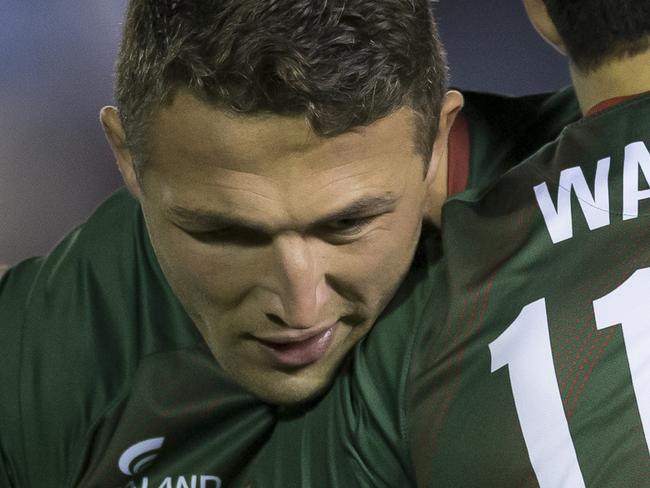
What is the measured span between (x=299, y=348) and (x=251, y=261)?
91 millimetres

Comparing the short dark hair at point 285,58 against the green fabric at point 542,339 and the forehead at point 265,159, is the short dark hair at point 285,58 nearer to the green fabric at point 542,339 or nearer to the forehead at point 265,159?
the forehead at point 265,159

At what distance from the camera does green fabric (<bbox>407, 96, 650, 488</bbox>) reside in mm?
748

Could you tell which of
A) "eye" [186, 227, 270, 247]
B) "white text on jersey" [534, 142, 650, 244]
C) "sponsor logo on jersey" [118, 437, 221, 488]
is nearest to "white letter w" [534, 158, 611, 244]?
"white text on jersey" [534, 142, 650, 244]

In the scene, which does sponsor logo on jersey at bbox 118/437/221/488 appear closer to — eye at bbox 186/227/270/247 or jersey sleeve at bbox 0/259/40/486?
jersey sleeve at bbox 0/259/40/486

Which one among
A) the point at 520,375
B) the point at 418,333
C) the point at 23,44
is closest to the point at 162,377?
the point at 418,333

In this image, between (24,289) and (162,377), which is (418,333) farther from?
(24,289)

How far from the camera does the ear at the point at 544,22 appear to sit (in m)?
1.01

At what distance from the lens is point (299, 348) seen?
888 millimetres

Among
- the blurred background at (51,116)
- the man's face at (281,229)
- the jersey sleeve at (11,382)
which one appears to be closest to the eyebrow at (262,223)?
the man's face at (281,229)

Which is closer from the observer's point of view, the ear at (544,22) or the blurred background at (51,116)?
the ear at (544,22)

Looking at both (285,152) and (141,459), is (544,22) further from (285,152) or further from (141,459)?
(141,459)

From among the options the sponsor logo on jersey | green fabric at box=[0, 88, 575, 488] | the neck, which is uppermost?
the neck

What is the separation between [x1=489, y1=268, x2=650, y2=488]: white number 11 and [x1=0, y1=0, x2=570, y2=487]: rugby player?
0.41 ft

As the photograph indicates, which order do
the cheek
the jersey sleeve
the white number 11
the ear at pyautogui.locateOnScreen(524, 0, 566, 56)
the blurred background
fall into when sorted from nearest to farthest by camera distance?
the white number 11 → the cheek → the ear at pyautogui.locateOnScreen(524, 0, 566, 56) → the jersey sleeve → the blurred background
